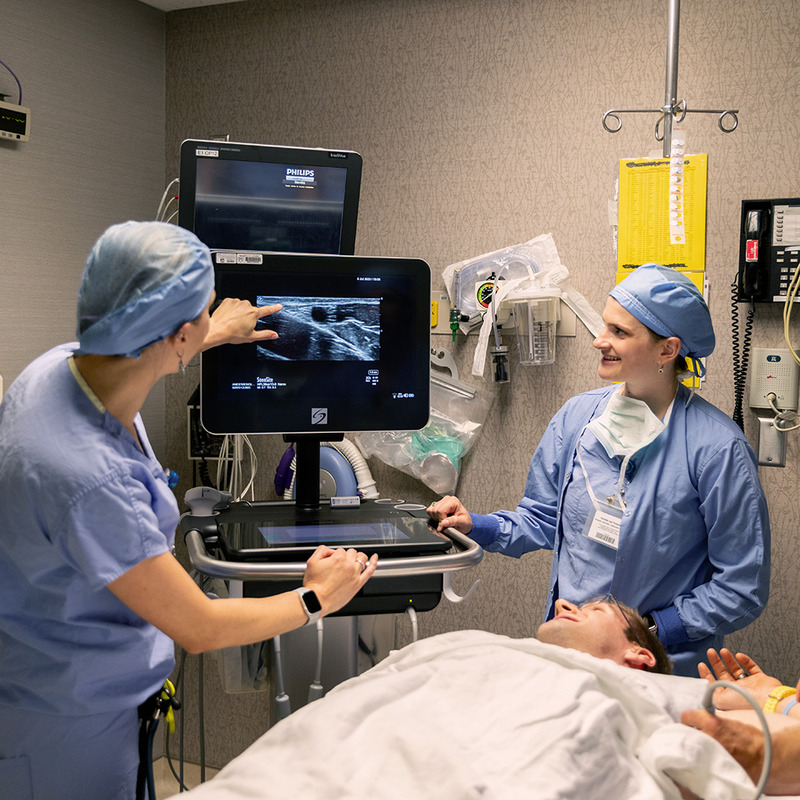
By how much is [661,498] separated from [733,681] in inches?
17.8

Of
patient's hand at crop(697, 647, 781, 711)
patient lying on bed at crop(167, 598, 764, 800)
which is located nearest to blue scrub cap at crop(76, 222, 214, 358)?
patient lying on bed at crop(167, 598, 764, 800)

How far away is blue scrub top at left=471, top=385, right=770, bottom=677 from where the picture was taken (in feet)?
6.43

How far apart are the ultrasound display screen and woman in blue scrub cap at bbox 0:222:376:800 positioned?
0.47 m

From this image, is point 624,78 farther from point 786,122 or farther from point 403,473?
point 403,473

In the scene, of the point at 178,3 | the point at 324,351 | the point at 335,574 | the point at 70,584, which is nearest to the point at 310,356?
the point at 324,351

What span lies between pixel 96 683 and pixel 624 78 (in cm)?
214

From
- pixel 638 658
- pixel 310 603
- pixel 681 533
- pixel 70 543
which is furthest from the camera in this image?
pixel 681 533

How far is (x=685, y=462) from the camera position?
79.7 inches

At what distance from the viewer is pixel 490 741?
1398 mm

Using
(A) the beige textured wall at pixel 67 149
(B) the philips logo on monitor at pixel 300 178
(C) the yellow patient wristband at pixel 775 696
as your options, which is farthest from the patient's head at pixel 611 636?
(A) the beige textured wall at pixel 67 149

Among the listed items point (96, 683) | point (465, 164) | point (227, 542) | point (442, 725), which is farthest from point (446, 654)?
point (465, 164)

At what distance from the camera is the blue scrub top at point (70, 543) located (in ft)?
4.23

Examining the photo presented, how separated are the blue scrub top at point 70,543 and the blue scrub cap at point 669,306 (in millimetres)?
1203

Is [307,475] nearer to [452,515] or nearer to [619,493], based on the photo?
[452,515]
